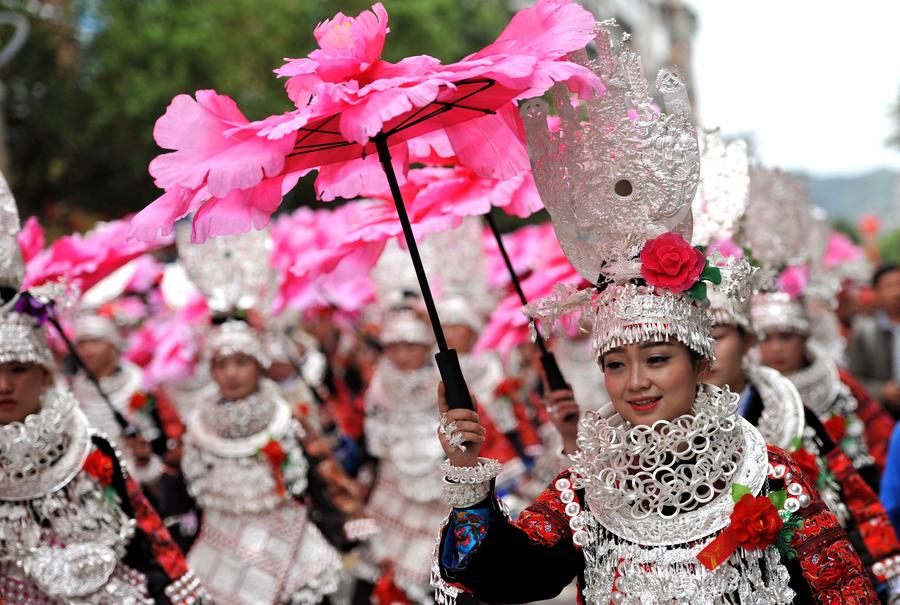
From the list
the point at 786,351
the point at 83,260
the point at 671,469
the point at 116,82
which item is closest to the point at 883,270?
the point at 786,351

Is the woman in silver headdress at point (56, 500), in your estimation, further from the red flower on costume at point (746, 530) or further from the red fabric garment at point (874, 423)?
the red fabric garment at point (874, 423)

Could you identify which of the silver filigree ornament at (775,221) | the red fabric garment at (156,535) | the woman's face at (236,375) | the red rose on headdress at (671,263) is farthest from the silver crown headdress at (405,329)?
the red rose on headdress at (671,263)

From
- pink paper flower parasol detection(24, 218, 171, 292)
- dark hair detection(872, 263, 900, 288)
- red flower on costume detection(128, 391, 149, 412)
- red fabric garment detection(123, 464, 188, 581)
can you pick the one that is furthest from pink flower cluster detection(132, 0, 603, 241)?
dark hair detection(872, 263, 900, 288)

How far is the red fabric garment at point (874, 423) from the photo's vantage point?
638cm

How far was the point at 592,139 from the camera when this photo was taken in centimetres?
350

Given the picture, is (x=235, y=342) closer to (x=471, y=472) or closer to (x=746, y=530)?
A: (x=471, y=472)

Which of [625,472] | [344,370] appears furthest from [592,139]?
[344,370]

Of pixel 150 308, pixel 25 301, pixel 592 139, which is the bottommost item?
pixel 150 308

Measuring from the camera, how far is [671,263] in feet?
10.9

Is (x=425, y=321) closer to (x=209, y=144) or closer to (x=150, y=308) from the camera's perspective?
(x=150, y=308)

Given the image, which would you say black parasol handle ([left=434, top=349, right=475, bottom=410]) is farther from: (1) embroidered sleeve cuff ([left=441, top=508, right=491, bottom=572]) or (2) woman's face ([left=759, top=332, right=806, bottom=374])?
(2) woman's face ([left=759, top=332, right=806, bottom=374])

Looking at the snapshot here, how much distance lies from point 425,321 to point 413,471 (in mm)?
1253

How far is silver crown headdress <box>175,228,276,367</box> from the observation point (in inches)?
273

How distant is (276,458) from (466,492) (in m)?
3.50
